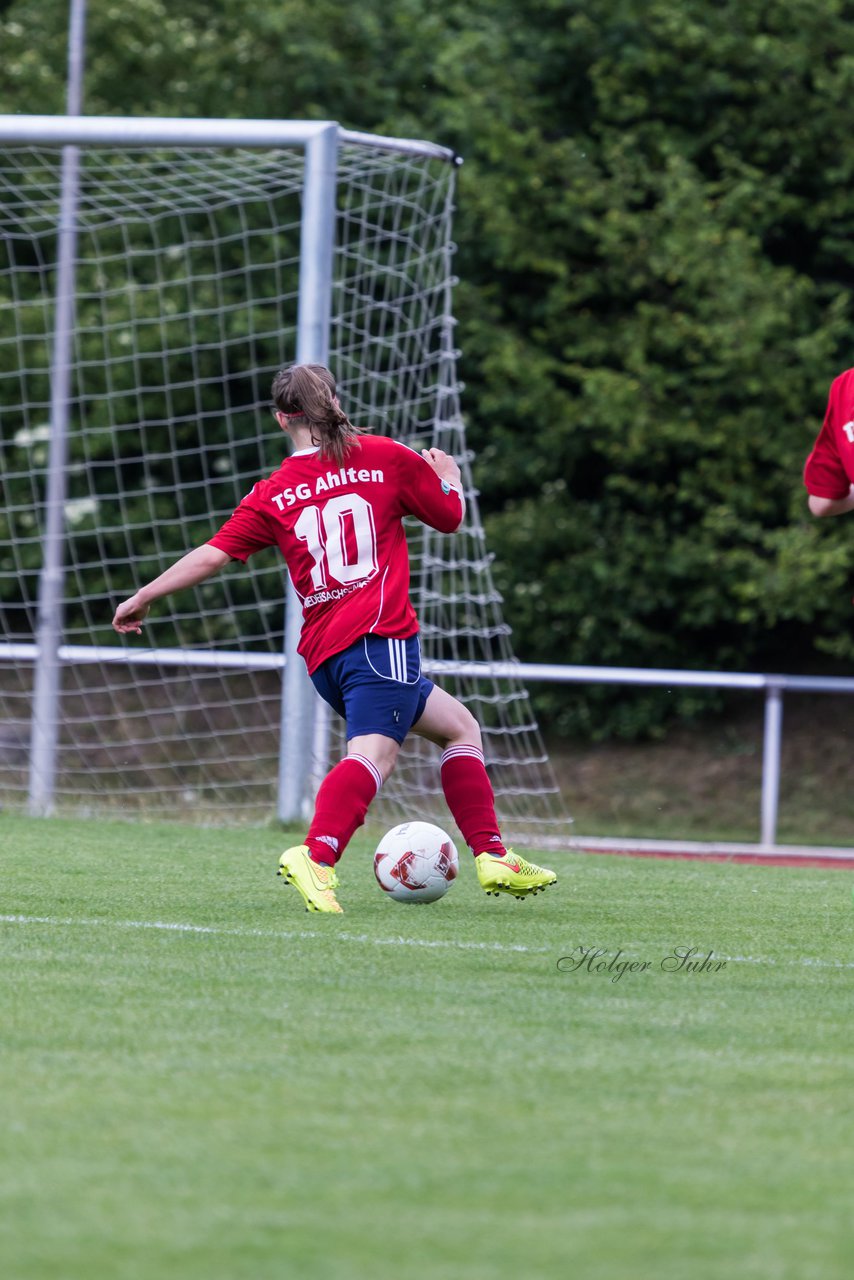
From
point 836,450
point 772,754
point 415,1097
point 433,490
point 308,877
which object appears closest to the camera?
point 415,1097

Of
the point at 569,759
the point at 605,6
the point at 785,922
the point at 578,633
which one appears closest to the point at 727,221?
the point at 605,6

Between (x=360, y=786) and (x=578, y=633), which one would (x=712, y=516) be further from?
(x=360, y=786)

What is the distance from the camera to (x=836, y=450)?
16.8ft

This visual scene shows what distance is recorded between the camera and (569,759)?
→ 664 inches

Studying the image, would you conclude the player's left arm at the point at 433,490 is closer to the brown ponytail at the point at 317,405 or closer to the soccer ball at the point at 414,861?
the brown ponytail at the point at 317,405

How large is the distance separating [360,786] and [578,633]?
37.5 ft

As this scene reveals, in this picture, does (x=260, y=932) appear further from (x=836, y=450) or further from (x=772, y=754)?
(x=772, y=754)

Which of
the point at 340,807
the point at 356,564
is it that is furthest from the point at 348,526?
the point at 340,807

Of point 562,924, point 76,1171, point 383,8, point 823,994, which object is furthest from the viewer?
point 383,8

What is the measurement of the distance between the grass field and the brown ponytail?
149 centimetres

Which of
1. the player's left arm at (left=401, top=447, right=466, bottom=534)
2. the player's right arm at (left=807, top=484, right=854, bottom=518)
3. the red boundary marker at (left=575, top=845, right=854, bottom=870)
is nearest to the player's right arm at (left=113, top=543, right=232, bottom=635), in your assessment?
the player's left arm at (left=401, top=447, right=466, bottom=534)

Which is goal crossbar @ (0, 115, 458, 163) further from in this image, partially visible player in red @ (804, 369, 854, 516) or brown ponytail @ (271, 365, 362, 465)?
partially visible player in red @ (804, 369, 854, 516)

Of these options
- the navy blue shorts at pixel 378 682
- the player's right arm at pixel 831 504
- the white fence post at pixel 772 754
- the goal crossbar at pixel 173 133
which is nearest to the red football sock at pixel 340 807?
the navy blue shorts at pixel 378 682

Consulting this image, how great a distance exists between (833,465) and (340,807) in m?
1.80
